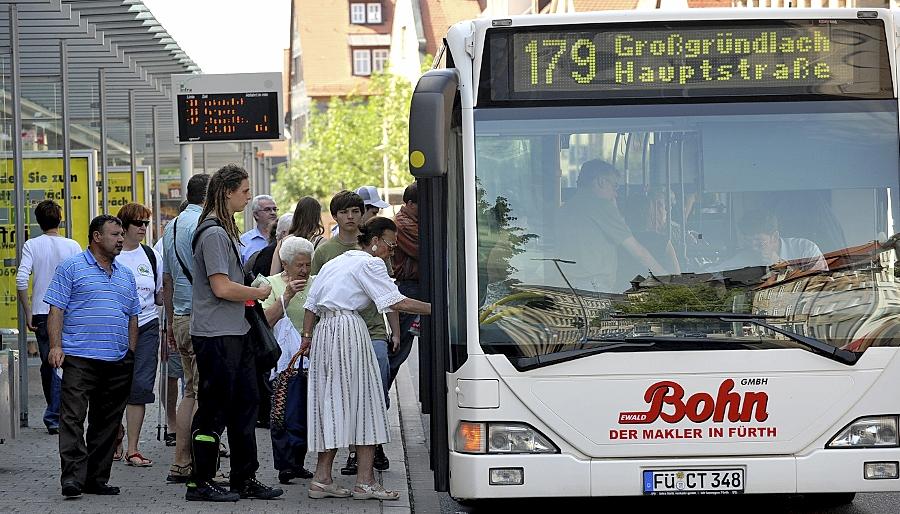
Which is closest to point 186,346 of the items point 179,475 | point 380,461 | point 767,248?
point 179,475

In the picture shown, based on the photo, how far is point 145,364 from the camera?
1053 cm

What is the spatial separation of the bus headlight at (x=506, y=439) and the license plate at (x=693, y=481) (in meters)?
0.51

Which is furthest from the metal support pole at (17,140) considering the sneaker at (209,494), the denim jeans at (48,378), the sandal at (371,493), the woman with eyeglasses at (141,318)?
the sandal at (371,493)

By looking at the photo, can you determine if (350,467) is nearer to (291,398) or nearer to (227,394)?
(291,398)

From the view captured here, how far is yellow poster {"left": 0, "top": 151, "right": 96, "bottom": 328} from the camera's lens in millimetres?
13844

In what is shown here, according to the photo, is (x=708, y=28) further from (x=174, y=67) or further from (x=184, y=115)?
(x=174, y=67)

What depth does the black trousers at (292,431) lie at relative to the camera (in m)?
9.61

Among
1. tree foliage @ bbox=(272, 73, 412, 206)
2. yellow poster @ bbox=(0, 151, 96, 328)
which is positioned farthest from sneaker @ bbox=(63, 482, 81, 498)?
tree foliage @ bbox=(272, 73, 412, 206)

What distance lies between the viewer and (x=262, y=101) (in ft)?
59.8

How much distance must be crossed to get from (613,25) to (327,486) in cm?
343

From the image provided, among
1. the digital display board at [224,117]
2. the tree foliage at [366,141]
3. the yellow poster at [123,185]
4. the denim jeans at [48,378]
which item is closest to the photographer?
the denim jeans at [48,378]

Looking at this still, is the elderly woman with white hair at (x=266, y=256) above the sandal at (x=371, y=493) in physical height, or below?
above

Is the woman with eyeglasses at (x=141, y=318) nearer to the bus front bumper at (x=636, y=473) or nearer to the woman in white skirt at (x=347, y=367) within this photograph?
the woman in white skirt at (x=347, y=367)

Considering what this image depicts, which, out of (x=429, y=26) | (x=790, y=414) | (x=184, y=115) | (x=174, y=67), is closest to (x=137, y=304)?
(x=790, y=414)
